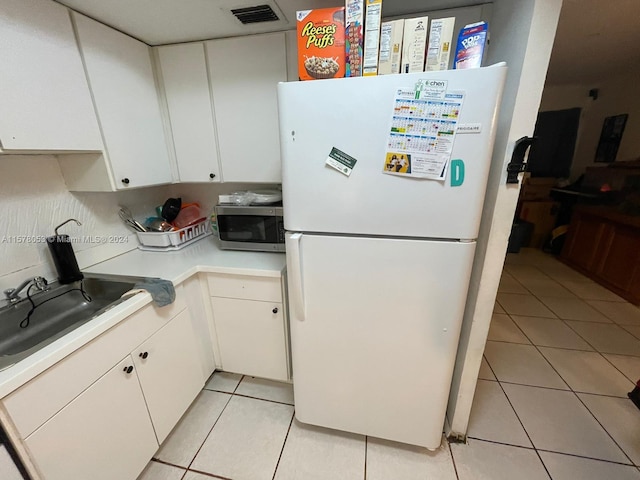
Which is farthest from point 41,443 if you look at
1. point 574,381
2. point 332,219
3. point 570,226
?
point 570,226

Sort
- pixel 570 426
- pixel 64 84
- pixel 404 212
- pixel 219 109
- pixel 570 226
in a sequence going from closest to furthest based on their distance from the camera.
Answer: pixel 404 212 < pixel 64 84 < pixel 570 426 < pixel 219 109 < pixel 570 226

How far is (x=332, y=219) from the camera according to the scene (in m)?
1.00

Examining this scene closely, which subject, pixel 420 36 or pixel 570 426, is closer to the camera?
pixel 420 36

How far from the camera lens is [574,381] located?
1.72 meters

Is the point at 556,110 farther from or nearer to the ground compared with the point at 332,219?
farther from the ground

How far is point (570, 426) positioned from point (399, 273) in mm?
1467

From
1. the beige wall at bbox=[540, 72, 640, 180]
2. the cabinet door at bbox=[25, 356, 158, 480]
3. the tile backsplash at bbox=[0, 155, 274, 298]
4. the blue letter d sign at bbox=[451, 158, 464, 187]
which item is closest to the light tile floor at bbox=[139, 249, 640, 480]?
the cabinet door at bbox=[25, 356, 158, 480]

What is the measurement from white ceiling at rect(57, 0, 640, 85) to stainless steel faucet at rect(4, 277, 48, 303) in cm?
119

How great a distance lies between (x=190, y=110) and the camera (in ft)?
5.20

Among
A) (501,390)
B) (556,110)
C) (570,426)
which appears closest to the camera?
(570,426)

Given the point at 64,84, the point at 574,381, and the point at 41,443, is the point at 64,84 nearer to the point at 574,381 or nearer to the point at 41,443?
the point at 41,443

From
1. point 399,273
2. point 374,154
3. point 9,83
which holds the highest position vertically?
point 9,83

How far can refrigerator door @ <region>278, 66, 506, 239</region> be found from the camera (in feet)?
2.68

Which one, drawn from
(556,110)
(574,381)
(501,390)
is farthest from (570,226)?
(501,390)
